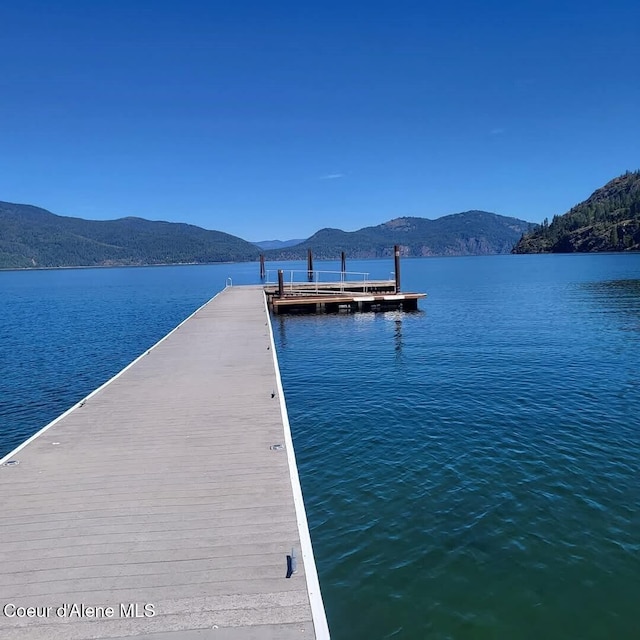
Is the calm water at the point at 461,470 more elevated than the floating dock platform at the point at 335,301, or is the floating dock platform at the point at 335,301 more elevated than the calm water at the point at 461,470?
the floating dock platform at the point at 335,301

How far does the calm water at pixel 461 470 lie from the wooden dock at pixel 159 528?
1.47 m

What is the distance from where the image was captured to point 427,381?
16.3m

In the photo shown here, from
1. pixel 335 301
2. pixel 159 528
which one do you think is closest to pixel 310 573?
pixel 159 528

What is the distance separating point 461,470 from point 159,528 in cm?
610

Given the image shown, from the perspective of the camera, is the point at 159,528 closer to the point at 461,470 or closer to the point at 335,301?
the point at 461,470

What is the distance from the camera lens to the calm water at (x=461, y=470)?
20.3ft

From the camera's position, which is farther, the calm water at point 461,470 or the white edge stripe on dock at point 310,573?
the calm water at point 461,470

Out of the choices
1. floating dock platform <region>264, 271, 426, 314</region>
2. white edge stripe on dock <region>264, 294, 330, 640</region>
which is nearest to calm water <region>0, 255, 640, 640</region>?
white edge stripe on dock <region>264, 294, 330, 640</region>

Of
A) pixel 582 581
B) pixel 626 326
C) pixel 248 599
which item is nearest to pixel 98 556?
pixel 248 599

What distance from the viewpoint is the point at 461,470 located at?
31.8ft

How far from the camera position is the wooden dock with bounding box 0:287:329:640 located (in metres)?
4.33

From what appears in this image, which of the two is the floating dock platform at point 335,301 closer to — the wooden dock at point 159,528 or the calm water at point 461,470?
the calm water at point 461,470

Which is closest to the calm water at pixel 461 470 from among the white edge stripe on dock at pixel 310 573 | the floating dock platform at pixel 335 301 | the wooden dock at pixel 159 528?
the white edge stripe on dock at pixel 310 573

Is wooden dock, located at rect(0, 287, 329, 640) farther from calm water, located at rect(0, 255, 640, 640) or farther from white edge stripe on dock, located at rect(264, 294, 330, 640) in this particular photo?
calm water, located at rect(0, 255, 640, 640)
